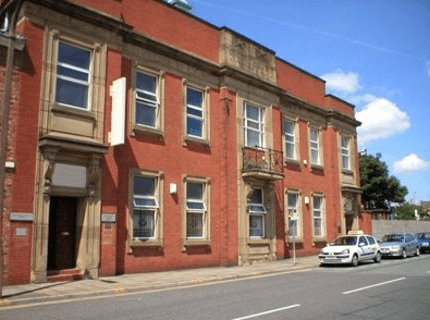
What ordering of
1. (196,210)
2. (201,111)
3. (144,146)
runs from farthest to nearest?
(201,111), (196,210), (144,146)

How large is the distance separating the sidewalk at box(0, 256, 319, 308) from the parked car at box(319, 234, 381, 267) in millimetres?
2091

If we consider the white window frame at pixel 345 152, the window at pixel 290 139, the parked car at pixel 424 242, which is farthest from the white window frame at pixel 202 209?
the parked car at pixel 424 242

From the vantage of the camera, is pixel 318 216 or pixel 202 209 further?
pixel 318 216

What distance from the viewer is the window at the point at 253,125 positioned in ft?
72.3

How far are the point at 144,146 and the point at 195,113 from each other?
361 cm

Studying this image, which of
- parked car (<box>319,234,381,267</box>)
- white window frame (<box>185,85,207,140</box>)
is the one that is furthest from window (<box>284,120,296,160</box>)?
white window frame (<box>185,85,207,140</box>)

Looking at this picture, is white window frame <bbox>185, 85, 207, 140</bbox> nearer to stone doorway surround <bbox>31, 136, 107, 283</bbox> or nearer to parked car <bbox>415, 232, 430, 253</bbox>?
stone doorway surround <bbox>31, 136, 107, 283</bbox>

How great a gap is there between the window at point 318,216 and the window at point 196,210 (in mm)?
9755

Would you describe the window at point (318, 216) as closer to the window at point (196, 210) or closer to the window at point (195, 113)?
the window at point (196, 210)

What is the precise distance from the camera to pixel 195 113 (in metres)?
19.9

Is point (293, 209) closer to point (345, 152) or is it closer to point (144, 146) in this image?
point (345, 152)

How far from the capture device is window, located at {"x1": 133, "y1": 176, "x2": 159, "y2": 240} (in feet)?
55.2

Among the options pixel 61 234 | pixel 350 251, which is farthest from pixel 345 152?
pixel 61 234

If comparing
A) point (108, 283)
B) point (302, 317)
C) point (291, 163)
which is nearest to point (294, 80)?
point (291, 163)
